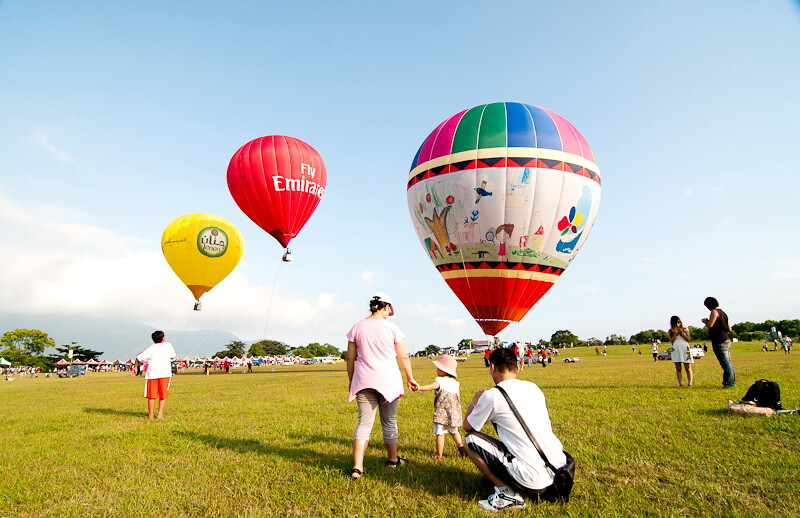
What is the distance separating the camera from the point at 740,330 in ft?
374

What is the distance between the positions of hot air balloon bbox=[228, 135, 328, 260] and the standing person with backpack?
19369 mm

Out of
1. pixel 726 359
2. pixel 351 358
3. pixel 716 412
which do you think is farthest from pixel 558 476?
pixel 726 359

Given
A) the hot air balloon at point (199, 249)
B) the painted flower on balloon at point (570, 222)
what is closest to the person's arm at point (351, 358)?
the painted flower on balloon at point (570, 222)

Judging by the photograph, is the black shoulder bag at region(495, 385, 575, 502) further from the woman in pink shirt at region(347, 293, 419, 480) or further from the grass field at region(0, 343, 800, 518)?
the woman in pink shirt at region(347, 293, 419, 480)

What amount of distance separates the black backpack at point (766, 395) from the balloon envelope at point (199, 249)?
30604mm

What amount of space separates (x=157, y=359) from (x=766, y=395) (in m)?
→ 11.5

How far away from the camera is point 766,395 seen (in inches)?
291

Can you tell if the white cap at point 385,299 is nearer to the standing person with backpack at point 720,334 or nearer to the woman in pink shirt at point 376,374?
the woman in pink shirt at point 376,374

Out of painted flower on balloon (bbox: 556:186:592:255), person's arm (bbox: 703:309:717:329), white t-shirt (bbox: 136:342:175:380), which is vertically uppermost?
painted flower on balloon (bbox: 556:186:592:255)

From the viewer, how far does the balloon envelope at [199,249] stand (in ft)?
102

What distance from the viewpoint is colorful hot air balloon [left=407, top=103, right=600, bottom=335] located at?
20.0 metres

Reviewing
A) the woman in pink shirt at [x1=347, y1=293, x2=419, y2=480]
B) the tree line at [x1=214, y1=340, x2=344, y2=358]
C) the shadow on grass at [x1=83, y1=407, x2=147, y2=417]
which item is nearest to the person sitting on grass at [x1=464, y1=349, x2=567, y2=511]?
the woman in pink shirt at [x1=347, y1=293, x2=419, y2=480]

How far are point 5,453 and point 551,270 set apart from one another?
1953cm

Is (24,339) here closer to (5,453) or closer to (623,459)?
(5,453)
